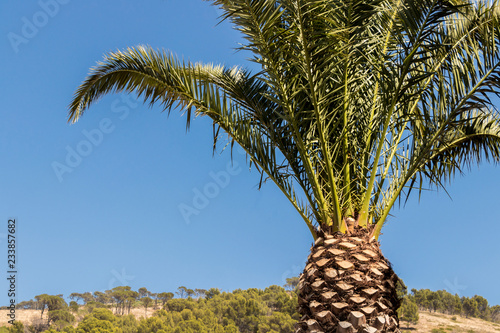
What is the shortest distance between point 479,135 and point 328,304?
10.5 feet

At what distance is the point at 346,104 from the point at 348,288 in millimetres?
2070

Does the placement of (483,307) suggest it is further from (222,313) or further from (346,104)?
(346,104)

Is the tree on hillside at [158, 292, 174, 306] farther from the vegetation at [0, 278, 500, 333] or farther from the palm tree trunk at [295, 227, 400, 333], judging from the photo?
the palm tree trunk at [295, 227, 400, 333]

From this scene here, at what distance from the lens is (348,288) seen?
457 centimetres

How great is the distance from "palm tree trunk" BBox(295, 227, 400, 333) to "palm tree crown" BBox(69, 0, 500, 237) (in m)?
0.27

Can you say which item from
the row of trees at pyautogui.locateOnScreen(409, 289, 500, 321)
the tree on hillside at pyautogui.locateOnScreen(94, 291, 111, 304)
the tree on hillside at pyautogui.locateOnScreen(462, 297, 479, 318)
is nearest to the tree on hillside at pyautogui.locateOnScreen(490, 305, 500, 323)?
the row of trees at pyautogui.locateOnScreen(409, 289, 500, 321)

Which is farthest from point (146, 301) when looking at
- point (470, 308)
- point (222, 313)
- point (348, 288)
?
point (348, 288)

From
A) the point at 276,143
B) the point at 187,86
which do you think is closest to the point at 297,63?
the point at 276,143

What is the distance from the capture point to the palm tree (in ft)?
14.9

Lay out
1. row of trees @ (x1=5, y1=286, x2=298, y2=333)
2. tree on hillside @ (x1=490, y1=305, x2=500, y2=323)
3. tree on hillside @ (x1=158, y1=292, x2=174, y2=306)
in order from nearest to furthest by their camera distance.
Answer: row of trees @ (x1=5, y1=286, x2=298, y2=333)
tree on hillside @ (x1=490, y1=305, x2=500, y2=323)
tree on hillside @ (x1=158, y1=292, x2=174, y2=306)

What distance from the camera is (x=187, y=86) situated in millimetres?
5516

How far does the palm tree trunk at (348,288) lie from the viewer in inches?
179

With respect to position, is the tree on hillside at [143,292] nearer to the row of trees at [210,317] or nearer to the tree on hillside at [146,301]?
the tree on hillside at [146,301]

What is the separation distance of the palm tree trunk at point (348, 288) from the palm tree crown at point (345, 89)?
0.89 ft
